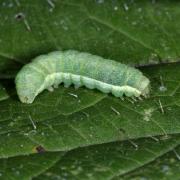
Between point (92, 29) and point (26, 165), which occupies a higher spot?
point (92, 29)

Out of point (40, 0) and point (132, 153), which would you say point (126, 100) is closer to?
point (132, 153)

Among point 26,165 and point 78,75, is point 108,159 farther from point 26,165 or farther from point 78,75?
point 78,75

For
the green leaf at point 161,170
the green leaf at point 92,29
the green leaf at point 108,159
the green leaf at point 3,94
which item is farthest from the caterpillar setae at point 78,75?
the green leaf at point 161,170

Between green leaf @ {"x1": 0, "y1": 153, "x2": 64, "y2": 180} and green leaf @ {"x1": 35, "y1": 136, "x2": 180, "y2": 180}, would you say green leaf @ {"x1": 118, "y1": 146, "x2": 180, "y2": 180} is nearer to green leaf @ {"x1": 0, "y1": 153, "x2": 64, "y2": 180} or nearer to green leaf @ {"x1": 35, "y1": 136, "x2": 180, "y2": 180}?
green leaf @ {"x1": 35, "y1": 136, "x2": 180, "y2": 180}

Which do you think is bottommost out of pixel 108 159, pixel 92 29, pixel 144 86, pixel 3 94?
Answer: pixel 3 94

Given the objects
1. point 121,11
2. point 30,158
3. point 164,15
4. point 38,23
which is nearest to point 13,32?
point 38,23

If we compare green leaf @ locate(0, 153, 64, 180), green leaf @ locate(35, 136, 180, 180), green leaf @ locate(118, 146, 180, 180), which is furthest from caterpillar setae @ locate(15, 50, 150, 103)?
green leaf @ locate(118, 146, 180, 180)

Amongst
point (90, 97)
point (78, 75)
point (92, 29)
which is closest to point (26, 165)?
point (90, 97)
